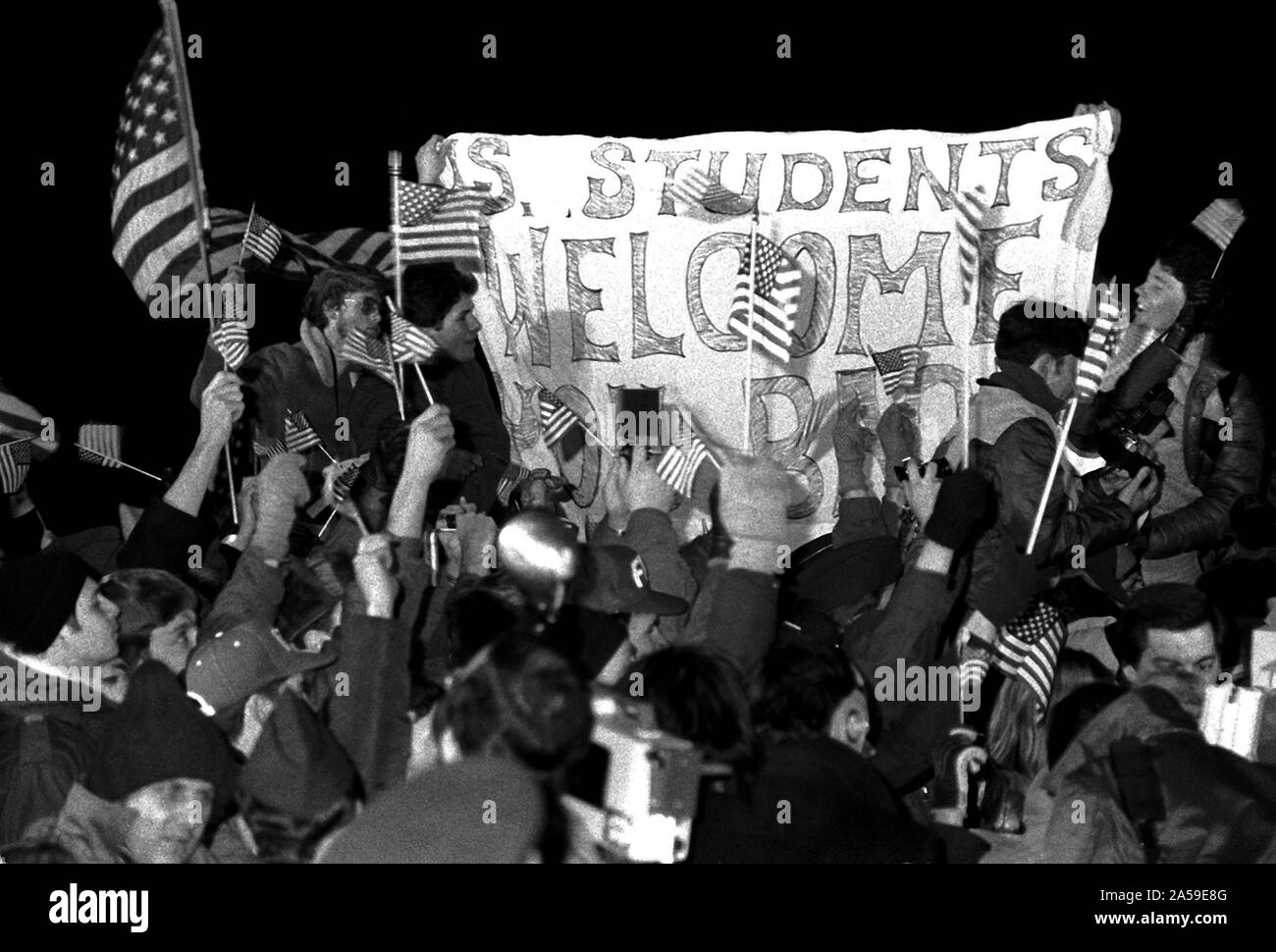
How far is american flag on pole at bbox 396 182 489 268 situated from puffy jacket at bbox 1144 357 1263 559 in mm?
2574

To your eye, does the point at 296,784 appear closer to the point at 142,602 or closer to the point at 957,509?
the point at 142,602

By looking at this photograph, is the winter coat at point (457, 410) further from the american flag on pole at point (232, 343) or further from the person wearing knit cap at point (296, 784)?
the person wearing knit cap at point (296, 784)

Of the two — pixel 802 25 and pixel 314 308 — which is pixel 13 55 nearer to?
pixel 314 308

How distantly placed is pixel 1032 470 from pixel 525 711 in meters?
3.60

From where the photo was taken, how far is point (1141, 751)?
443 cm

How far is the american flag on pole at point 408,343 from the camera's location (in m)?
6.94

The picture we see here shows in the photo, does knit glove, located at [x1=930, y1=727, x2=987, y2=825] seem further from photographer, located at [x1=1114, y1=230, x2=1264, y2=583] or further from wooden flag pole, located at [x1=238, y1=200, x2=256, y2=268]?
wooden flag pole, located at [x1=238, y1=200, x2=256, y2=268]

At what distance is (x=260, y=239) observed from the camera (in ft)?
24.6

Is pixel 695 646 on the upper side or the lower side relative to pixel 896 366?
lower

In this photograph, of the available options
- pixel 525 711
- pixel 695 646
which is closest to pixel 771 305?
pixel 695 646

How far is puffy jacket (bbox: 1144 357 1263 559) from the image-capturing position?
7145 mm

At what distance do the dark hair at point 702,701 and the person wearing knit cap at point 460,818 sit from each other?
2.96 ft

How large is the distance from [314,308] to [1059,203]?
2.89 metres

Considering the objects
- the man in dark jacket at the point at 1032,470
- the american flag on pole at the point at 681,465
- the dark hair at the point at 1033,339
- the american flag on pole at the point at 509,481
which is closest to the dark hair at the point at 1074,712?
the man in dark jacket at the point at 1032,470
